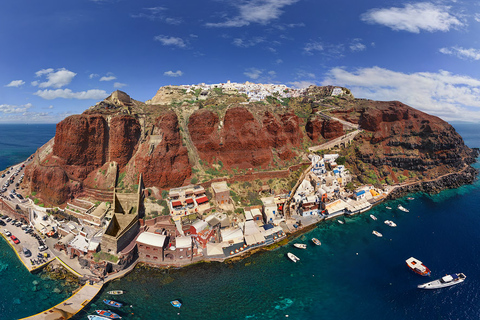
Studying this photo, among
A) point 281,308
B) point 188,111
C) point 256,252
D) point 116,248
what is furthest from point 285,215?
point 188,111

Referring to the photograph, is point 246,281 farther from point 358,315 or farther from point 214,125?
point 214,125

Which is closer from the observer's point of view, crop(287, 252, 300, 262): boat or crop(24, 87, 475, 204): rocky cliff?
crop(287, 252, 300, 262): boat

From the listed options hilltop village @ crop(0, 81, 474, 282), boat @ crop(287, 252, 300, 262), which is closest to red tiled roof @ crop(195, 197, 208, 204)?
hilltop village @ crop(0, 81, 474, 282)

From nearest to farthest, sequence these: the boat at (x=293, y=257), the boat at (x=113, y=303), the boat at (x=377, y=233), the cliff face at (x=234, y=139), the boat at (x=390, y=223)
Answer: the boat at (x=113, y=303) < the boat at (x=293, y=257) < the boat at (x=377, y=233) < the boat at (x=390, y=223) < the cliff face at (x=234, y=139)

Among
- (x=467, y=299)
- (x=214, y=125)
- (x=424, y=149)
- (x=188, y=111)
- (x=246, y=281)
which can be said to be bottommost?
(x=467, y=299)

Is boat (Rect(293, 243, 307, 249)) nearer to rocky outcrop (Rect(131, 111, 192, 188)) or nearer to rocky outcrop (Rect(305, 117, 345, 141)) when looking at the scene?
rocky outcrop (Rect(131, 111, 192, 188))

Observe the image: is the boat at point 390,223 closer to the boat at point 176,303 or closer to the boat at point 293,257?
the boat at point 293,257

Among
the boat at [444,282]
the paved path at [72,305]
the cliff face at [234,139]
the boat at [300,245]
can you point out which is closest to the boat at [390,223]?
the boat at [444,282]
